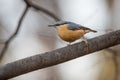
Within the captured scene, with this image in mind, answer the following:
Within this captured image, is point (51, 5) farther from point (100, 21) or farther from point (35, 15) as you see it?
point (100, 21)

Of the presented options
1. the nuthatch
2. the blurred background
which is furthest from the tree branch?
the blurred background

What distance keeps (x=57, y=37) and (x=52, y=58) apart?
704 mm

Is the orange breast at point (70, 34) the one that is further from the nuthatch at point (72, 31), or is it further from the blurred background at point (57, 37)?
the blurred background at point (57, 37)

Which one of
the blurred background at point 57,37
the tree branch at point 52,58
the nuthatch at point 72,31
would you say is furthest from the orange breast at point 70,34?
the blurred background at point 57,37

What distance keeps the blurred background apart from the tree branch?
0.47 metres

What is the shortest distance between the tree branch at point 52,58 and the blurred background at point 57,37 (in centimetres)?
47

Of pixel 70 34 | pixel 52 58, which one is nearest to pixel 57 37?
pixel 70 34

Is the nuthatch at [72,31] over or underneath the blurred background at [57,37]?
over

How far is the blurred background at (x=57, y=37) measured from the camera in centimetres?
154

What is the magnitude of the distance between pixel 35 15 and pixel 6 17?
17 cm

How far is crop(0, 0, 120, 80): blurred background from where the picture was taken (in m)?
1.54

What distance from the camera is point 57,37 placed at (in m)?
1.61

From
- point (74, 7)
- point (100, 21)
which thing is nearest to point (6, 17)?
point (74, 7)

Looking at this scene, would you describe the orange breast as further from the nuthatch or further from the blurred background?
the blurred background
